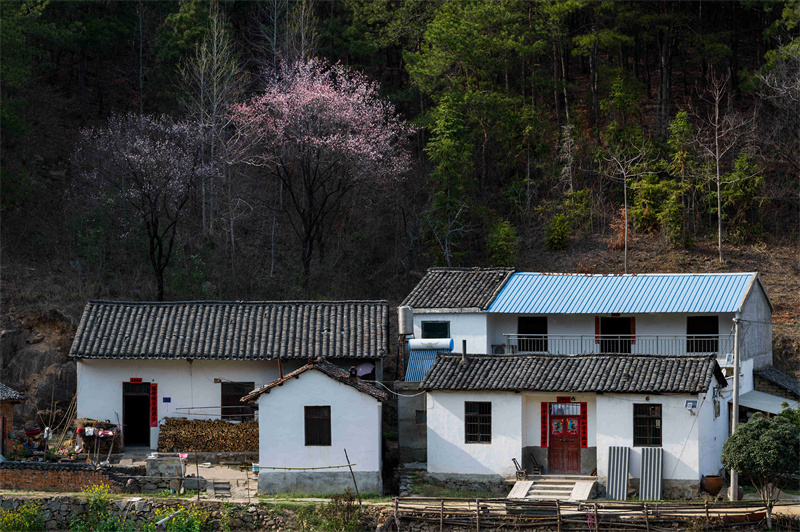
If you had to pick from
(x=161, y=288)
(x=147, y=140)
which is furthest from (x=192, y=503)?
(x=147, y=140)

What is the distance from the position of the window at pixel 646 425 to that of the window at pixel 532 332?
693cm

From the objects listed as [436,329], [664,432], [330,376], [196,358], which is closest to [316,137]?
[436,329]

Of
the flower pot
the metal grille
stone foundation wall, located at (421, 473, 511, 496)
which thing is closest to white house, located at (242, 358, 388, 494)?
stone foundation wall, located at (421, 473, 511, 496)

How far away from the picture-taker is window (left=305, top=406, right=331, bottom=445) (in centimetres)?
2866

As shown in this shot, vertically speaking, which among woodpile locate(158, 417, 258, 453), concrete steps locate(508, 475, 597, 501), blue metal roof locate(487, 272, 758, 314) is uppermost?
blue metal roof locate(487, 272, 758, 314)

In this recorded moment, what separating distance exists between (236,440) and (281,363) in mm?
2689

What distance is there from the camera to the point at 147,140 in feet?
138

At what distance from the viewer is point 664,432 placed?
2809 cm

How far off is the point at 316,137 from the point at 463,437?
18.3 meters

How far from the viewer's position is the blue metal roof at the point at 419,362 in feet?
110

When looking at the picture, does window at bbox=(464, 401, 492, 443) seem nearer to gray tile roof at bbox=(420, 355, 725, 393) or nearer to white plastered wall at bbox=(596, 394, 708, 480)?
gray tile roof at bbox=(420, 355, 725, 393)

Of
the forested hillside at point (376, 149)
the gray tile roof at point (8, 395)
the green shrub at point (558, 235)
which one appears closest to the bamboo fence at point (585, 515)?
the gray tile roof at point (8, 395)

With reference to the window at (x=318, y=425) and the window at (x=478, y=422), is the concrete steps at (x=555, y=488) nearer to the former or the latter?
the window at (x=478, y=422)

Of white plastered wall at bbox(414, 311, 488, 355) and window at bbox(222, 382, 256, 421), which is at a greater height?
white plastered wall at bbox(414, 311, 488, 355)
